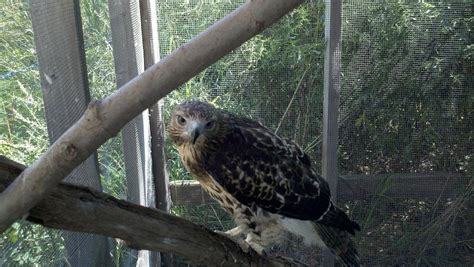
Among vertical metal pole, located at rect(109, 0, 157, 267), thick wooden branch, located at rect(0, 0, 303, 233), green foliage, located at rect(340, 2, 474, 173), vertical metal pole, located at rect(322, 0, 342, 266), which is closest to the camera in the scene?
thick wooden branch, located at rect(0, 0, 303, 233)

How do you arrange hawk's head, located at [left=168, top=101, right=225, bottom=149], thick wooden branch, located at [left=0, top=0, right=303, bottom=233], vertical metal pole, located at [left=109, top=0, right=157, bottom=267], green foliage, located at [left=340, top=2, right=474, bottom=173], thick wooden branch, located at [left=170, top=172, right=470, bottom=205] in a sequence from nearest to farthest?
thick wooden branch, located at [left=0, top=0, right=303, bottom=233] < vertical metal pole, located at [left=109, top=0, right=157, bottom=267] < hawk's head, located at [left=168, top=101, right=225, bottom=149] < green foliage, located at [left=340, top=2, right=474, bottom=173] < thick wooden branch, located at [left=170, top=172, right=470, bottom=205]

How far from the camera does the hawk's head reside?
2.64m

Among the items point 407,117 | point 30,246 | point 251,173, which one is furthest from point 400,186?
point 30,246

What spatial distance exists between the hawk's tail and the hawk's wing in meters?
0.21

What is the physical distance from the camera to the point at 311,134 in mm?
3564

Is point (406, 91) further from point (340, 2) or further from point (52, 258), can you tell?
point (52, 258)

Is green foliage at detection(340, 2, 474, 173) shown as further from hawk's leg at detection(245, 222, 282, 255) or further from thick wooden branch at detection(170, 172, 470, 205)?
hawk's leg at detection(245, 222, 282, 255)

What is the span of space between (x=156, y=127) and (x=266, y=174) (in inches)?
41.5

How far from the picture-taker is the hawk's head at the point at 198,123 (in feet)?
8.66

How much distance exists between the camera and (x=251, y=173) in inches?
103

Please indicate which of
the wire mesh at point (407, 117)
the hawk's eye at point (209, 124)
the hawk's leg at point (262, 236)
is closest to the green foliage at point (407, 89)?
the wire mesh at point (407, 117)

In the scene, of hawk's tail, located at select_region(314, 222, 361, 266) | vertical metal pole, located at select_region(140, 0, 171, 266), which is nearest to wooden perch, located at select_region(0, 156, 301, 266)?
hawk's tail, located at select_region(314, 222, 361, 266)

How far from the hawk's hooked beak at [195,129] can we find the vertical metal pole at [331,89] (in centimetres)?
103

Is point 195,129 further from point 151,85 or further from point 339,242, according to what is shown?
point 151,85
